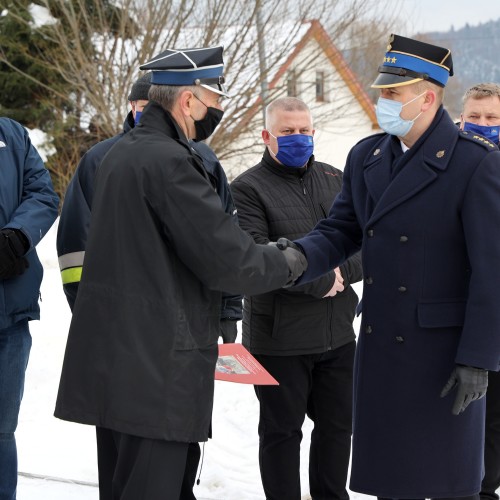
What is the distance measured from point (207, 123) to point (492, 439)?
2301 millimetres

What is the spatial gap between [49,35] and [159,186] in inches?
519

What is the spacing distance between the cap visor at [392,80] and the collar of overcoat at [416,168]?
160mm

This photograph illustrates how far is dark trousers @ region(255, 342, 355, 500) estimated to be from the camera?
4070mm

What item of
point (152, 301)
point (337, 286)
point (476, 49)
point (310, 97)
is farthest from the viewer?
point (476, 49)

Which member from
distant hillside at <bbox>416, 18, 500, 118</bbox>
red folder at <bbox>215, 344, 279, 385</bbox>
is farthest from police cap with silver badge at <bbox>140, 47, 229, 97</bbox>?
distant hillside at <bbox>416, 18, 500, 118</bbox>

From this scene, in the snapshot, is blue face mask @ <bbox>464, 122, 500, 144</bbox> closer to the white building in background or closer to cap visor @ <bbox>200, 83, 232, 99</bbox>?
cap visor @ <bbox>200, 83, 232, 99</bbox>

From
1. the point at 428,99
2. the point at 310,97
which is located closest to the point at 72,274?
the point at 428,99

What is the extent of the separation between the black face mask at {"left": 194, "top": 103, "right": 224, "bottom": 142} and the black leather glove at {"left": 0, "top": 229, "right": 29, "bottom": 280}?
3.52ft

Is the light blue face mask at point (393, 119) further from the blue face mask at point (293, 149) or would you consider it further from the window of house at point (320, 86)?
the window of house at point (320, 86)

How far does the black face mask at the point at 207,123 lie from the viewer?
3.06 m

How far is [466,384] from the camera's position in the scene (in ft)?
9.51

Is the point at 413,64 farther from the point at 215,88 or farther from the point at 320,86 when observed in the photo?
the point at 320,86

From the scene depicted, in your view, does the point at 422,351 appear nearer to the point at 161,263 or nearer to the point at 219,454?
the point at 161,263

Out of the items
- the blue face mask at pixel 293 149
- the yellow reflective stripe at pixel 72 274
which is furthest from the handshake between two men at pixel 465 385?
the yellow reflective stripe at pixel 72 274
